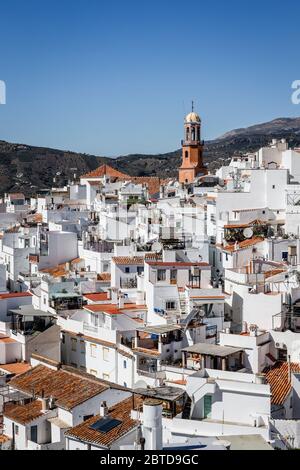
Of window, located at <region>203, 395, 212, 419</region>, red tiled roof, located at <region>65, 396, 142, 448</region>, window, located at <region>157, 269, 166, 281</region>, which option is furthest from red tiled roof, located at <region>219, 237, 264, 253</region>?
red tiled roof, located at <region>65, 396, 142, 448</region>

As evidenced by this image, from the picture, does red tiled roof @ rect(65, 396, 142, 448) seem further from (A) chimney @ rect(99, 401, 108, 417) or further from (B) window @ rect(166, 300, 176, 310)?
(B) window @ rect(166, 300, 176, 310)

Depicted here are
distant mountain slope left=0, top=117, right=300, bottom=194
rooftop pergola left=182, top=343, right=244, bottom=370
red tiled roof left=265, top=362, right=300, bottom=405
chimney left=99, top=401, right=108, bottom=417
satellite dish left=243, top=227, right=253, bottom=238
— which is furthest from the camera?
distant mountain slope left=0, top=117, right=300, bottom=194

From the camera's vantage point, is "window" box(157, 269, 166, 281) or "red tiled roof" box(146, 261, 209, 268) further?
"red tiled roof" box(146, 261, 209, 268)

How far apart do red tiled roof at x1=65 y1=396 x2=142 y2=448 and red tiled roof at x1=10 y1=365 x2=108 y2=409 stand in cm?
126

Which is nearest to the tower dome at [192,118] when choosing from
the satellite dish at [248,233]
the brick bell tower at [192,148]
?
the brick bell tower at [192,148]

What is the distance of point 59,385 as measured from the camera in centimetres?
1772

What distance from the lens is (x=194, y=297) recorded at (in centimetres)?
2112

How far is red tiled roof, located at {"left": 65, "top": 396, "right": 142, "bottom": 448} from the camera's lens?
13992 mm

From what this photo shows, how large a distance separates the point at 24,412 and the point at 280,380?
5.49 meters

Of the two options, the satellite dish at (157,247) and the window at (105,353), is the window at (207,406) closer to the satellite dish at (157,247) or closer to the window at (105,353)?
the window at (105,353)

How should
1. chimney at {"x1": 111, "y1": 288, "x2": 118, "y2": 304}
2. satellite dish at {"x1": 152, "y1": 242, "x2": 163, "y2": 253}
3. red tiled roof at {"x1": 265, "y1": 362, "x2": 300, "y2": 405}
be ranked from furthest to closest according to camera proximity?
1. satellite dish at {"x1": 152, "y1": 242, "x2": 163, "y2": 253}
2. chimney at {"x1": 111, "y1": 288, "x2": 118, "y2": 304}
3. red tiled roof at {"x1": 265, "y1": 362, "x2": 300, "y2": 405}

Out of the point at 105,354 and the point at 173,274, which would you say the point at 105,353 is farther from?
the point at 173,274

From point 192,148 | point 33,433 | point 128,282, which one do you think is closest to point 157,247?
point 128,282
